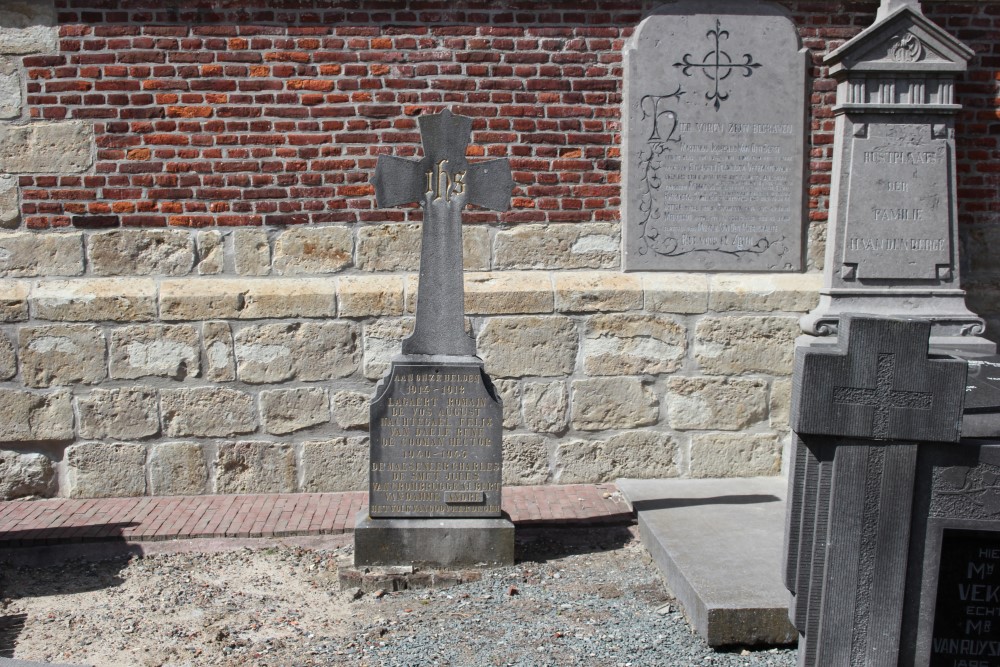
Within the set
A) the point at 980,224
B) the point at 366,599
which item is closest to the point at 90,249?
the point at 366,599

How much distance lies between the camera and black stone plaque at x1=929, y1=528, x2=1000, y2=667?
309 centimetres

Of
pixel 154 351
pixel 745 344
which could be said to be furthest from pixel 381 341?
pixel 745 344

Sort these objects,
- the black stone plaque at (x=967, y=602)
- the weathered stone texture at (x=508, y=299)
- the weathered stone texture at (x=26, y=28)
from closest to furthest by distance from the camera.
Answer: the black stone plaque at (x=967, y=602)
the weathered stone texture at (x=26, y=28)
the weathered stone texture at (x=508, y=299)

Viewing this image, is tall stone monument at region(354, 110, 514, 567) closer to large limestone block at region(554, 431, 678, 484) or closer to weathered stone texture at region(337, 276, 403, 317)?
weathered stone texture at region(337, 276, 403, 317)

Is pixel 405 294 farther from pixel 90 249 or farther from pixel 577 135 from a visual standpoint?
pixel 90 249

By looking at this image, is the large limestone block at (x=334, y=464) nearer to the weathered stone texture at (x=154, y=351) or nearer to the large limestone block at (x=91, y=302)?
the weathered stone texture at (x=154, y=351)

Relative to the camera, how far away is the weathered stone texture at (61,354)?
19.2 feet

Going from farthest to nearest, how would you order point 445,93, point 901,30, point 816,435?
point 445,93
point 901,30
point 816,435

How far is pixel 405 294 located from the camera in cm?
598

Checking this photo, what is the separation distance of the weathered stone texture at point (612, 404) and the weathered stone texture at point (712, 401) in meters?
0.15

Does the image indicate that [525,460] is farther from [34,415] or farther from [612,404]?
[34,415]

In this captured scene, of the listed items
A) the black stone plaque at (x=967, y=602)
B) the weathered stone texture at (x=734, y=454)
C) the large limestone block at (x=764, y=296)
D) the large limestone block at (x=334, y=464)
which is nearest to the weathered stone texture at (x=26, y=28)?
the large limestone block at (x=334, y=464)

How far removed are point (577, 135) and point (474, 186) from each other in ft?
4.88

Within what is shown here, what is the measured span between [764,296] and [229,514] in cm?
357
